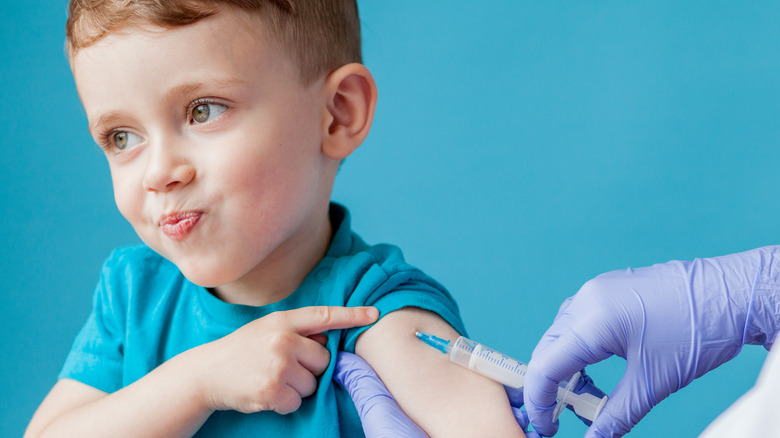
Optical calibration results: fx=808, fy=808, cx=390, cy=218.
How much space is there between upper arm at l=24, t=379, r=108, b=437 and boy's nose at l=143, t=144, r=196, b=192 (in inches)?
19.0

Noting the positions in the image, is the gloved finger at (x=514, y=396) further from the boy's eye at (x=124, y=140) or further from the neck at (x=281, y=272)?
the boy's eye at (x=124, y=140)

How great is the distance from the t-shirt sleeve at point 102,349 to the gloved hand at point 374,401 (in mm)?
447

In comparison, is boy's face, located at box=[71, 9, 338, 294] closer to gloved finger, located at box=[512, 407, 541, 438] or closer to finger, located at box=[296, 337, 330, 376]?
finger, located at box=[296, 337, 330, 376]

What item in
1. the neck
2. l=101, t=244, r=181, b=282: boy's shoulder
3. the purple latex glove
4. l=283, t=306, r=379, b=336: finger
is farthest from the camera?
l=101, t=244, r=181, b=282: boy's shoulder

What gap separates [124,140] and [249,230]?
25 cm

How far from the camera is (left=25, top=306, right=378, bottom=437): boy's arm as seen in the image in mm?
1244

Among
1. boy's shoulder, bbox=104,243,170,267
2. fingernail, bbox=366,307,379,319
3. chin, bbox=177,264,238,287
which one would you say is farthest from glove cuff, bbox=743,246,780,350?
boy's shoulder, bbox=104,243,170,267

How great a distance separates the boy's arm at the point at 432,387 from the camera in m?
1.20

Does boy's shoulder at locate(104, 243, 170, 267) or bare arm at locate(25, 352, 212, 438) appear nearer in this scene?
bare arm at locate(25, 352, 212, 438)

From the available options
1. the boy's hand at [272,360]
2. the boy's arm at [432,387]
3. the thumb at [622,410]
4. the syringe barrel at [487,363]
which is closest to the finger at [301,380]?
the boy's hand at [272,360]

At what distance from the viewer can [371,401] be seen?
1203 mm

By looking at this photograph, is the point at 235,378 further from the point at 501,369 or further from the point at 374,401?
the point at 501,369

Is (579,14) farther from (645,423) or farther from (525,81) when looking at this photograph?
(645,423)

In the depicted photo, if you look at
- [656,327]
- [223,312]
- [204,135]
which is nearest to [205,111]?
[204,135]
